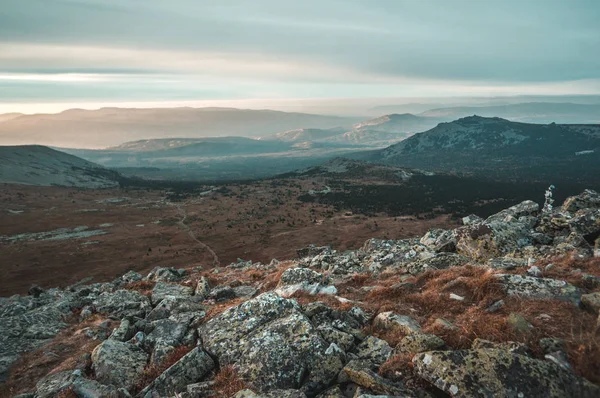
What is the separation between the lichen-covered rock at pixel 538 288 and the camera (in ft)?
30.4

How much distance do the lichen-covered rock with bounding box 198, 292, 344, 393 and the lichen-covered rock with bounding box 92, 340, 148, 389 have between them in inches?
86.1

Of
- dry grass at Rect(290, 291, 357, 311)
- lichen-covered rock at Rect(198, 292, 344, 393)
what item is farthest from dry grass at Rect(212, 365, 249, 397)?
dry grass at Rect(290, 291, 357, 311)

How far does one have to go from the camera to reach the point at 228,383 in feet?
26.1

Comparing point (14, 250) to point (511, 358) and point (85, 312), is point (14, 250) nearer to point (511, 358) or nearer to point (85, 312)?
point (85, 312)

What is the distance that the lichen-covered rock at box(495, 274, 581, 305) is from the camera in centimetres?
927

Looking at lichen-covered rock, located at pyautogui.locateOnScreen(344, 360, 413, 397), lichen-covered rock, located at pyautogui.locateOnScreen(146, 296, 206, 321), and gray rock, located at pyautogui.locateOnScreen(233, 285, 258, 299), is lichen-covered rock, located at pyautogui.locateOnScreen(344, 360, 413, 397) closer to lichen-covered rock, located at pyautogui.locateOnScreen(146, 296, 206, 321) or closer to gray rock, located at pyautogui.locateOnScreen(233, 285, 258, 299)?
lichen-covered rock, located at pyautogui.locateOnScreen(146, 296, 206, 321)

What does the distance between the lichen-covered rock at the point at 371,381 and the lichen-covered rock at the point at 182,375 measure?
4.13 meters

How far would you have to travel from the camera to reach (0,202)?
386 ft

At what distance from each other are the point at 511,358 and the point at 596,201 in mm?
26722

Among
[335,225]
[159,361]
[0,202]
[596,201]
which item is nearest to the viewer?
[159,361]

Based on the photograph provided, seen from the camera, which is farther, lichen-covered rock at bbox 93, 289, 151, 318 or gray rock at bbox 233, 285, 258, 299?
gray rock at bbox 233, 285, 258, 299

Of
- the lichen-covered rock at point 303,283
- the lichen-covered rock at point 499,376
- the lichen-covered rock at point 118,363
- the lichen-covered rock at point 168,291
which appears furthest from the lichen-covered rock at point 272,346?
the lichen-covered rock at point 168,291

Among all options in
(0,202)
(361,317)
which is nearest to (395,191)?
(361,317)

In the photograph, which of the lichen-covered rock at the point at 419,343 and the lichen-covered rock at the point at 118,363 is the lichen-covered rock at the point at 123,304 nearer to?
the lichen-covered rock at the point at 118,363
